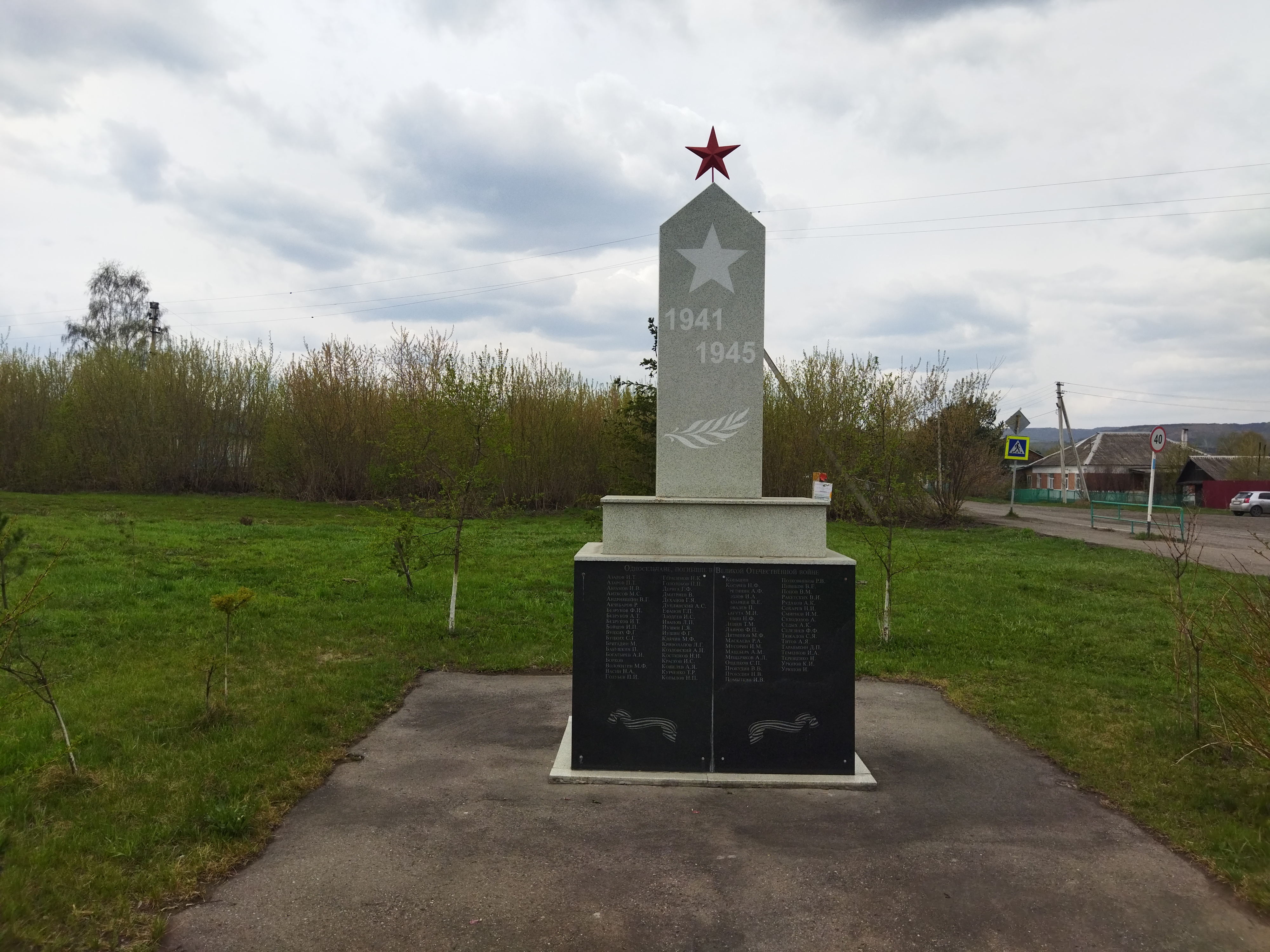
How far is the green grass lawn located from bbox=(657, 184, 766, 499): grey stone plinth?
9.32 feet

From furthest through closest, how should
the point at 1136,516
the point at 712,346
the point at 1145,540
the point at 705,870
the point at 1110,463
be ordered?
the point at 1110,463 < the point at 1136,516 < the point at 1145,540 < the point at 712,346 < the point at 705,870

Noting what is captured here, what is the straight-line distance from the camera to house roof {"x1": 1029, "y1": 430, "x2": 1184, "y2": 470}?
55875 millimetres

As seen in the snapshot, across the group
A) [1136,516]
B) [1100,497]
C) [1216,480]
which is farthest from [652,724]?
[1216,480]

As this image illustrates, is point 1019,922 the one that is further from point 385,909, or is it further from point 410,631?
point 410,631

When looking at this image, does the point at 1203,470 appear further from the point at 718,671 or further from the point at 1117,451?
the point at 718,671

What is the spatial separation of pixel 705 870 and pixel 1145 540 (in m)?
19.3

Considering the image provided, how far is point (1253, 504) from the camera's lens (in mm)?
33156

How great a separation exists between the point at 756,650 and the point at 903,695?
8.73ft

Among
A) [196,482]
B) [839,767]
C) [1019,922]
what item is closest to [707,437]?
[839,767]

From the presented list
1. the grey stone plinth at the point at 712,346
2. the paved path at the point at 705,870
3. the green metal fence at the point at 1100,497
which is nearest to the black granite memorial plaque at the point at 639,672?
the paved path at the point at 705,870

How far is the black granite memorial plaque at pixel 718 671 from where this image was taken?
4680mm

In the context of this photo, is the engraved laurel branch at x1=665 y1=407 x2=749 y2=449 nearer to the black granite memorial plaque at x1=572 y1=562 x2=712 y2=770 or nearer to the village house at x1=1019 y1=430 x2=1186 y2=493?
the black granite memorial plaque at x1=572 y1=562 x2=712 y2=770

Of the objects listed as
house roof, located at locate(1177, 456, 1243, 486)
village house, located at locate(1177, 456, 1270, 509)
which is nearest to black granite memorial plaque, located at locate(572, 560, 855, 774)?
village house, located at locate(1177, 456, 1270, 509)

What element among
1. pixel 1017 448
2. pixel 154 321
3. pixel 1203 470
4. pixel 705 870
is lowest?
pixel 705 870
